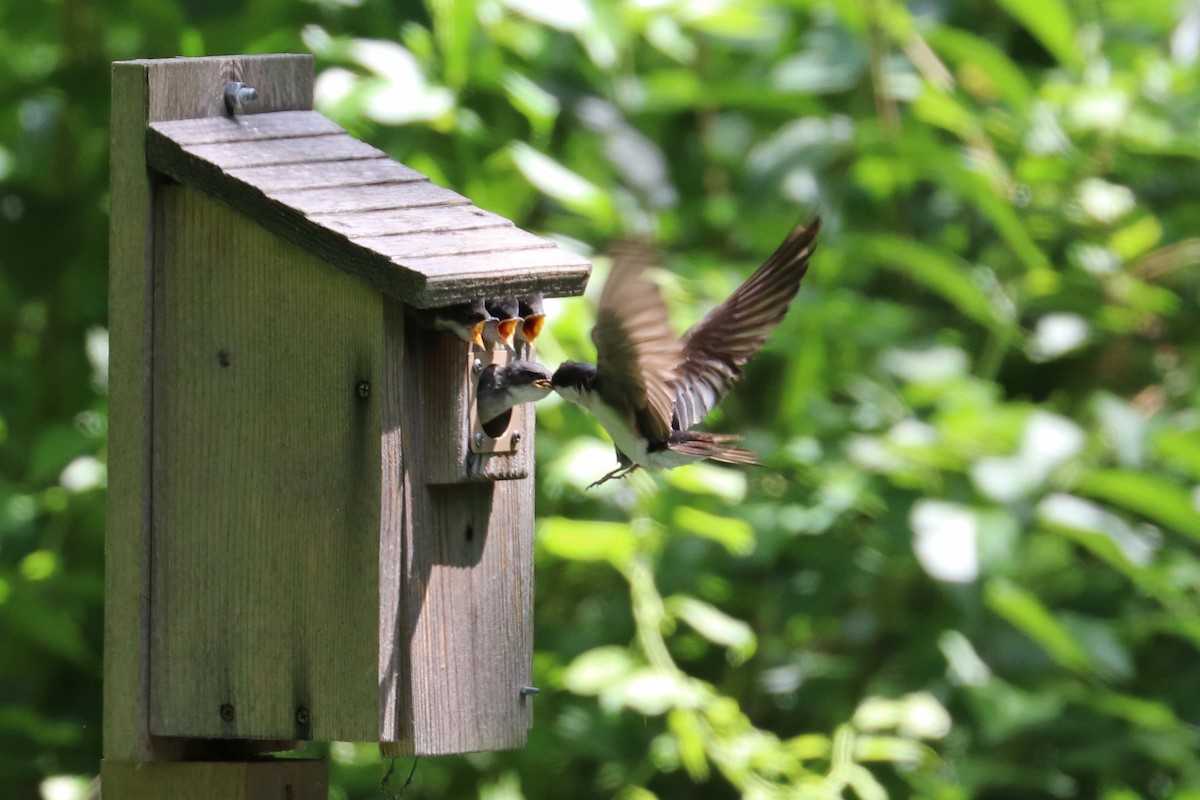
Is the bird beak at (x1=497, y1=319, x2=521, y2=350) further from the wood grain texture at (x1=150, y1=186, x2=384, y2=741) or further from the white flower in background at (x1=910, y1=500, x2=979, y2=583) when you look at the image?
the white flower in background at (x1=910, y1=500, x2=979, y2=583)

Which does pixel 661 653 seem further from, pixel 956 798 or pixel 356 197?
pixel 356 197

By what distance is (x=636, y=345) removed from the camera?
6.54 ft

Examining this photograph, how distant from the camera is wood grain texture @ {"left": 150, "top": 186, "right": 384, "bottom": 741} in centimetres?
196

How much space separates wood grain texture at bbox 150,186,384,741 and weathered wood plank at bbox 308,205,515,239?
0.06m

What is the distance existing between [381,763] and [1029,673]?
61.5 inches

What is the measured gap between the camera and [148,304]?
2.08 meters

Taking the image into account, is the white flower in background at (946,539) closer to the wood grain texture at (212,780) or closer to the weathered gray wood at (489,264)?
the weathered gray wood at (489,264)

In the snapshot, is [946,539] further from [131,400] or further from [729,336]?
[131,400]

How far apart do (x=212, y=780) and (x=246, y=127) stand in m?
0.85

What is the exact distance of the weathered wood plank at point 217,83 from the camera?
2.08 meters

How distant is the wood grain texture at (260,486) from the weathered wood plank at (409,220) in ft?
0.21

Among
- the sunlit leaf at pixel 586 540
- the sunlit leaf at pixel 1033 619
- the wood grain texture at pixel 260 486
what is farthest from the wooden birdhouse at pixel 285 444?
the sunlit leaf at pixel 1033 619

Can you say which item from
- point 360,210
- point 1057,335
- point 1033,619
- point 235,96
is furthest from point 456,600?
point 1057,335

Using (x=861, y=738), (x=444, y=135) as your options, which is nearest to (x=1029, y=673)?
(x=861, y=738)
